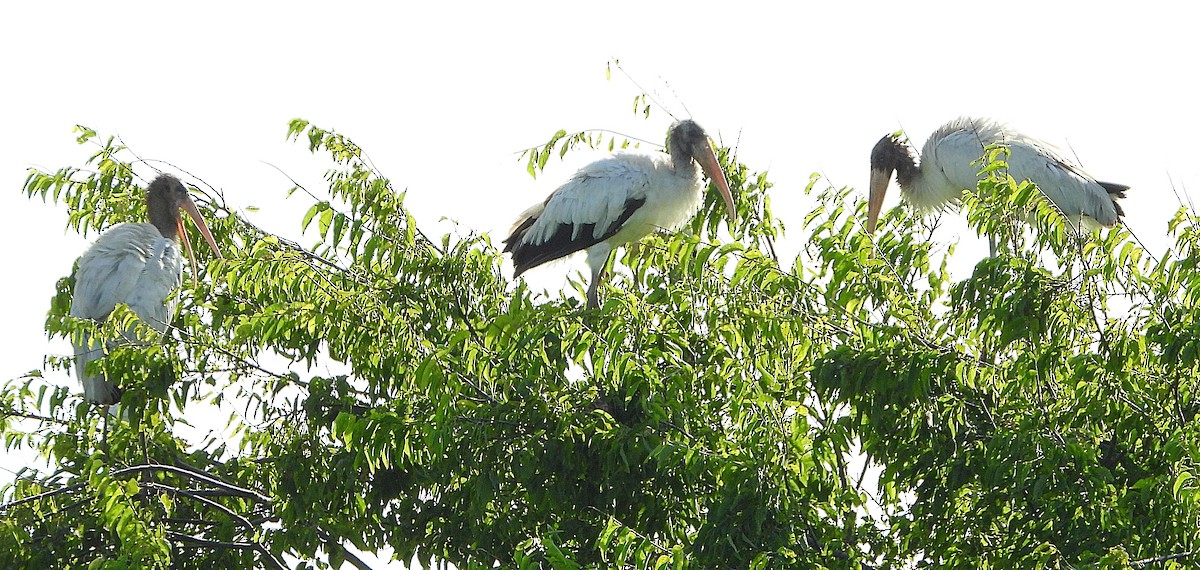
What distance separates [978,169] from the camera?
28.9 feet

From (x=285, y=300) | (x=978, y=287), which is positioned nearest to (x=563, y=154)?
(x=285, y=300)

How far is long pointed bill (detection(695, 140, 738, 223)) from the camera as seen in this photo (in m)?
8.01

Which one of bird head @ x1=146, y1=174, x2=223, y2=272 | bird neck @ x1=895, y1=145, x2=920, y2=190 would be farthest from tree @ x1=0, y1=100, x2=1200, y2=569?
bird neck @ x1=895, y1=145, x2=920, y2=190

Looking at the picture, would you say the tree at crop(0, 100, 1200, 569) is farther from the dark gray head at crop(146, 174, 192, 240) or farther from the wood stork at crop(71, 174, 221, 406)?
the dark gray head at crop(146, 174, 192, 240)

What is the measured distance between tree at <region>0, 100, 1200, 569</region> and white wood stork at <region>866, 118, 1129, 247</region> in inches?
117

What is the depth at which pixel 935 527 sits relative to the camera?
541 cm

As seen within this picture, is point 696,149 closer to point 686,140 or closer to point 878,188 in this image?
point 686,140

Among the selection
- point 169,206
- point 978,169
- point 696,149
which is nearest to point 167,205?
point 169,206

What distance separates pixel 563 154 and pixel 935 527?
3.30m

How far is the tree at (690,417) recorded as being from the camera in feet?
15.8

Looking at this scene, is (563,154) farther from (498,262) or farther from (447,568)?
(447,568)

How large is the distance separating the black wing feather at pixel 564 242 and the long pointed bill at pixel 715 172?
42cm

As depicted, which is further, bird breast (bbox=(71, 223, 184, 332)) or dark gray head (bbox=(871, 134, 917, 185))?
dark gray head (bbox=(871, 134, 917, 185))

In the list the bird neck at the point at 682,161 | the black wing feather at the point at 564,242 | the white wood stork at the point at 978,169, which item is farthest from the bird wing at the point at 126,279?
the white wood stork at the point at 978,169
